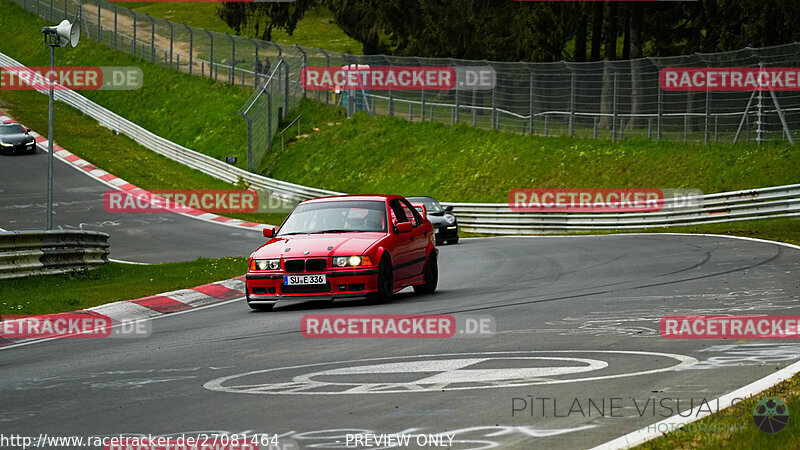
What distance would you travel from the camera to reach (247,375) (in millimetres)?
8406

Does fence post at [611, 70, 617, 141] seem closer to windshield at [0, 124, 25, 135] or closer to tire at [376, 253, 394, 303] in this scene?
tire at [376, 253, 394, 303]

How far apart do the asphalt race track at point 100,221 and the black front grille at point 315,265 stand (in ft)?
41.5

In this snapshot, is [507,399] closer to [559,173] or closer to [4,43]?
[559,173]

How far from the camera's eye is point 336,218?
48.5 feet

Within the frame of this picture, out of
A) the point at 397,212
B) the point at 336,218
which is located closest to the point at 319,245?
the point at 336,218

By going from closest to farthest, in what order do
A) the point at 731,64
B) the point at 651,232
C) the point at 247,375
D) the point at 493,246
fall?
1. the point at 247,375
2. the point at 493,246
3. the point at 651,232
4. the point at 731,64

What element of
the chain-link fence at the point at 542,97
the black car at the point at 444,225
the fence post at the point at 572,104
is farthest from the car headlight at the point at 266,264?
the fence post at the point at 572,104

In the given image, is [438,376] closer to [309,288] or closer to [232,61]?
[309,288]

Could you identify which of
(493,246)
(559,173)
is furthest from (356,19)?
(493,246)

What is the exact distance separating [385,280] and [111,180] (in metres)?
31.9

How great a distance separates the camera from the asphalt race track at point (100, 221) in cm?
2823

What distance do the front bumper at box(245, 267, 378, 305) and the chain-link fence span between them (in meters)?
21.4

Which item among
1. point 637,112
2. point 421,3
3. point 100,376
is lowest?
point 100,376

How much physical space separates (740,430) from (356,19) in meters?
50.9
